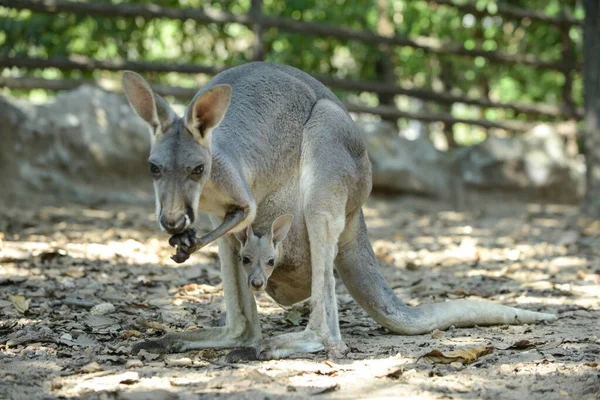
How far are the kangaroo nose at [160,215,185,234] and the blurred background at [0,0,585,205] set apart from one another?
16.4 feet

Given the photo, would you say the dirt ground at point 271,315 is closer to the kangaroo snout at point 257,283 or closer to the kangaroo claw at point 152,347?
the kangaroo claw at point 152,347

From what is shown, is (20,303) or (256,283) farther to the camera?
(20,303)

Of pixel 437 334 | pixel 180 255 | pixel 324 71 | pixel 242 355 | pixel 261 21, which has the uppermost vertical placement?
pixel 261 21

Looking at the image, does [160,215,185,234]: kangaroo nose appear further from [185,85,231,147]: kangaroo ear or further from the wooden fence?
the wooden fence

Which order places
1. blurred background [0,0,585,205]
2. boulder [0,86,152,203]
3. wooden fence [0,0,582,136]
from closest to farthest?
boulder [0,86,152,203], blurred background [0,0,585,205], wooden fence [0,0,582,136]

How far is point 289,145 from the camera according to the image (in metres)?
4.25

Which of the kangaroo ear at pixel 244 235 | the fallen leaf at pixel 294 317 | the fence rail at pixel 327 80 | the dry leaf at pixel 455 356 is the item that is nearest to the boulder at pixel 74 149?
the fence rail at pixel 327 80

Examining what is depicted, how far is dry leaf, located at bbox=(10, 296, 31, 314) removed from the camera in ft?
14.0

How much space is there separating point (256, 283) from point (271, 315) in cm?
97

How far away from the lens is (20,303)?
4.34 metres

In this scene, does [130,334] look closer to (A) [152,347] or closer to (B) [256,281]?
(A) [152,347]

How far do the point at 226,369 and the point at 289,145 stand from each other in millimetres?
1305

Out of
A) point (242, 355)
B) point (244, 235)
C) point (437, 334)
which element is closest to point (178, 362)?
point (242, 355)

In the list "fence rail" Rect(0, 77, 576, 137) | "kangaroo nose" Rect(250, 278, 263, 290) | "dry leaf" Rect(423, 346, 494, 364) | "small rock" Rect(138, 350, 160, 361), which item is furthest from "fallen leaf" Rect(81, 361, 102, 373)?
"fence rail" Rect(0, 77, 576, 137)
